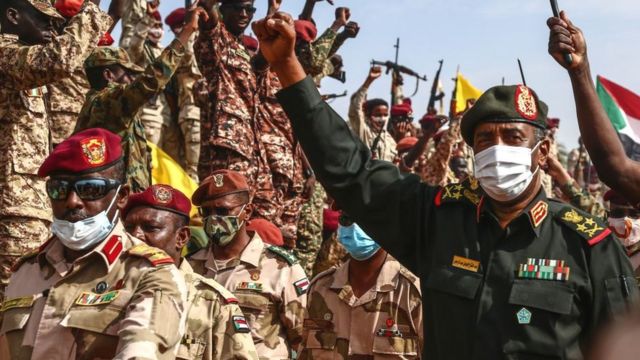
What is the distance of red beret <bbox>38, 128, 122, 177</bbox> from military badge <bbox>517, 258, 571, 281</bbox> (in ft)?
6.53

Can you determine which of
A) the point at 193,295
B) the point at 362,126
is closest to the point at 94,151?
the point at 193,295

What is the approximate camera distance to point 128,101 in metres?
7.44

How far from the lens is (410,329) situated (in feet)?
22.4

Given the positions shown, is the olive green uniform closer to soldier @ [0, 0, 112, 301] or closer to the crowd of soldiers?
the crowd of soldiers

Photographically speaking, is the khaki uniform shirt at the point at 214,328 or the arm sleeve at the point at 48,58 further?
the arm sleeve at the point at 48,58

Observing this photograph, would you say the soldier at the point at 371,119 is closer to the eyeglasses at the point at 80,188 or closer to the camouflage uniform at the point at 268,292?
the camouflage uniform at the point at 268,292

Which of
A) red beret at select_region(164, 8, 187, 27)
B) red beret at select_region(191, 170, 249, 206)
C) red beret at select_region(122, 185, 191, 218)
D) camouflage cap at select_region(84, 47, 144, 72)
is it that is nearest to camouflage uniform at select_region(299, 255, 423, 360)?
red beret at select_region(191, 170, 249, 206)

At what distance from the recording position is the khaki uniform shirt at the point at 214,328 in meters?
5.75

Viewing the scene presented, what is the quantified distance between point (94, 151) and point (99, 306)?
Result: 0.77 meters

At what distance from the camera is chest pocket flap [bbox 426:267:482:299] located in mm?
3723

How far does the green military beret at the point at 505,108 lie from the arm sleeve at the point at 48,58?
141 inches

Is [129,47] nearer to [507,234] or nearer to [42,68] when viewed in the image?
[42,68]

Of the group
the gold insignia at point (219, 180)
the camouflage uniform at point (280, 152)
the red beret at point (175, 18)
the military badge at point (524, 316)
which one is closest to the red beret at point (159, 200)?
the gold insignia at point (219, 180)

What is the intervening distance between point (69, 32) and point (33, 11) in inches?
27.1
